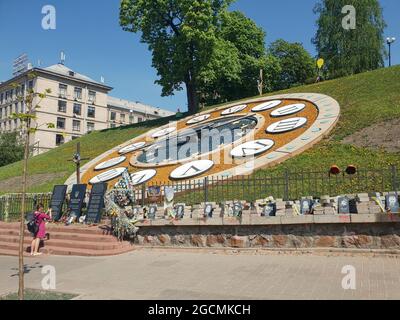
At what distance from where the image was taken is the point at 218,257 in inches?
400

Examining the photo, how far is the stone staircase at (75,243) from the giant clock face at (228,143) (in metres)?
3.67

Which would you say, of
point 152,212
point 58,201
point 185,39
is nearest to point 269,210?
point 152,212

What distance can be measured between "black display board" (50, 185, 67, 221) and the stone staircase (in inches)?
52.5

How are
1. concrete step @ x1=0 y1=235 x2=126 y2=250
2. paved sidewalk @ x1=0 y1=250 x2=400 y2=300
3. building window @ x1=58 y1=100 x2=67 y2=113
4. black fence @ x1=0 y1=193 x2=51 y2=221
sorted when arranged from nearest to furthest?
paved sidewalk @ x1=0 y1=250 x2=400 y2=300
concrete step @ x1=0 y1=235 x2=126 y2=250
black fence @ x1=0 y1=193 x2=51 y2=221
building window @ x1=58 y1=100 x2=67 y2=113

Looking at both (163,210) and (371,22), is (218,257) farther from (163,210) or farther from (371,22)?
(371,22)

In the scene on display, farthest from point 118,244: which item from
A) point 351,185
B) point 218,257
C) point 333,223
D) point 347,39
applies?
point 347,39

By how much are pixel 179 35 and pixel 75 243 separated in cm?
2578

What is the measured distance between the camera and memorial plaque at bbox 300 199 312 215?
1012cm

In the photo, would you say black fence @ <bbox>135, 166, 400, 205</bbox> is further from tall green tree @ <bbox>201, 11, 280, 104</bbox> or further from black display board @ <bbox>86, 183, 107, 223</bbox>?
tall green tree @ <bbox>201, 11, 280, 104</bbox>

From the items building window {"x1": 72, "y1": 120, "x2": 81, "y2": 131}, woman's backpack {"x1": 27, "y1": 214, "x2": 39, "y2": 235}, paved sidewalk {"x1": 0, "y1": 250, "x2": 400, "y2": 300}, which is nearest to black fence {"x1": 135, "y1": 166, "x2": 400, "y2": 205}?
paved sidewalk {"x1": 0, "y1": 250, "x2": 400, "y2": 300}

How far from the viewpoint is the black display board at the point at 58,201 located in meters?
15.1

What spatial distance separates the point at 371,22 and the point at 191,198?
4157 centimetres

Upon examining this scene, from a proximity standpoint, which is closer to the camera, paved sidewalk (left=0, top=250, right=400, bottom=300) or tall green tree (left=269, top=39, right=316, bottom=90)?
paved sidewalk (left=0, top=250, right=400, bottom=300)

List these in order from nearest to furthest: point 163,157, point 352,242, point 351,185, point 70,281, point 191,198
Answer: point 70,281 < point 352,242 < point 351,185 < point 191,198 < point 163,157
